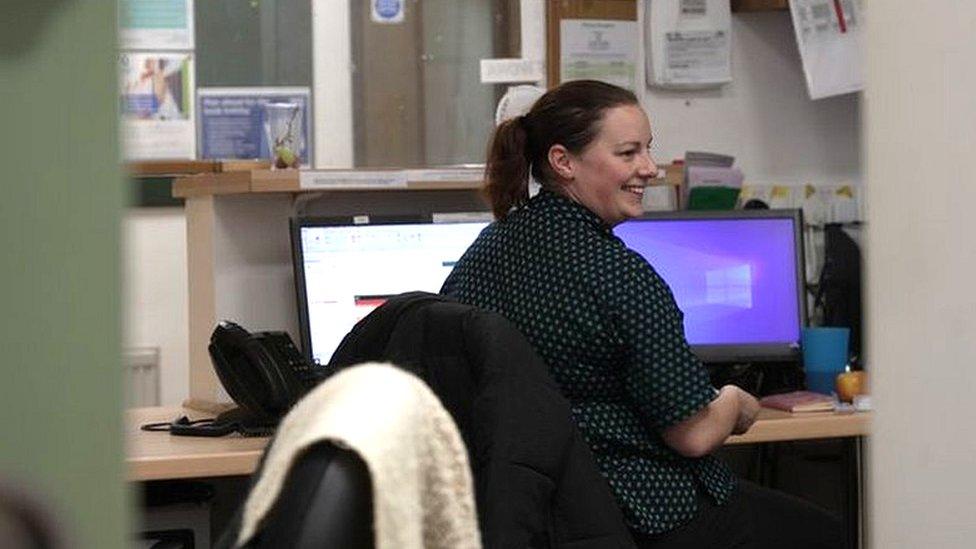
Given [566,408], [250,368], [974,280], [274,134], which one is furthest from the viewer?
[274,134]

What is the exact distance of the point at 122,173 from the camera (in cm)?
58

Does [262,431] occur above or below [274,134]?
below

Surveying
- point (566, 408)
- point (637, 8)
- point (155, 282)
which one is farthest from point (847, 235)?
point (566, 408)

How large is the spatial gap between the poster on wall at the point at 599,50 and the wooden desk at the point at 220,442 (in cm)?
91

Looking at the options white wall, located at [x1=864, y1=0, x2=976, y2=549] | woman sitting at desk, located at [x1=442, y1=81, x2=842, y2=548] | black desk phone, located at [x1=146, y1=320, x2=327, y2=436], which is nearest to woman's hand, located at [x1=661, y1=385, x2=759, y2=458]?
woman sitting at desk, located at [x1=442, y1=81, x2=842, y2=548]

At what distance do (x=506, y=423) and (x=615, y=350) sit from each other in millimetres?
470

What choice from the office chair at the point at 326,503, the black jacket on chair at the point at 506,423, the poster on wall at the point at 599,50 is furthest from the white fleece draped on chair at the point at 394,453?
the poster on wall at the point at 599,50

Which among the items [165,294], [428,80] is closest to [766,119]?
[428,80]

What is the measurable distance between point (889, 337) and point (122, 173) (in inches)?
48.3

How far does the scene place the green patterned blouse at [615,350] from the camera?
2336mm

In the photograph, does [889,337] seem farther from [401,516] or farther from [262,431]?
[262,431]

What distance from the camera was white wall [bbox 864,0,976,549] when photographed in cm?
164

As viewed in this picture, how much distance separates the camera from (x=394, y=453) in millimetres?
687

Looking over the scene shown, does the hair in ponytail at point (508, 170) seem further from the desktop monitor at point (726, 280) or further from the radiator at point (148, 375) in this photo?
the radiator at point (148, 375)
